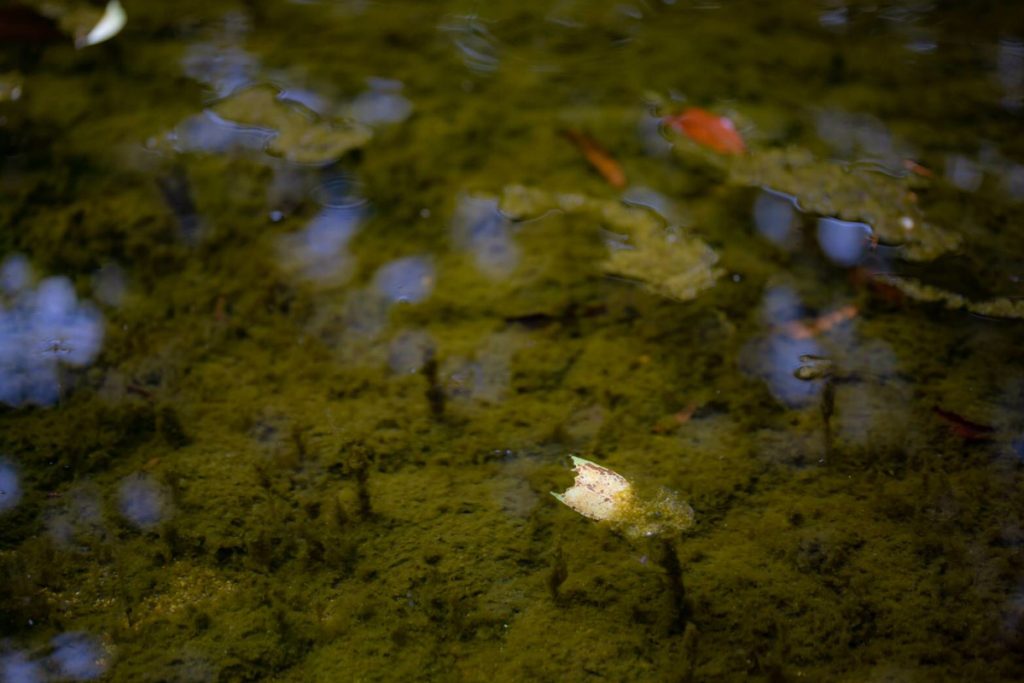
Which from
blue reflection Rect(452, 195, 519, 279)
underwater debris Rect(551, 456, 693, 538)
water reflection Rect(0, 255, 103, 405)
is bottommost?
underwater debris Rect(551, 456, 693, 538)

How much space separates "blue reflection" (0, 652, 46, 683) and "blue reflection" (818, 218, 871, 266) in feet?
6.04

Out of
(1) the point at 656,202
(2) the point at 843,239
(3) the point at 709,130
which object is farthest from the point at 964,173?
(1) the point at 656,202

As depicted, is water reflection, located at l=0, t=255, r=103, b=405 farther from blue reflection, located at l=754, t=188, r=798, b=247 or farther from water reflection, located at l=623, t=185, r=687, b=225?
blue reflection, located at l=754, t=188, r=798, b=247

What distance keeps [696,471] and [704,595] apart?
261 millimetres

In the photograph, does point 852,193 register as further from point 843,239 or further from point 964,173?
point 964,173

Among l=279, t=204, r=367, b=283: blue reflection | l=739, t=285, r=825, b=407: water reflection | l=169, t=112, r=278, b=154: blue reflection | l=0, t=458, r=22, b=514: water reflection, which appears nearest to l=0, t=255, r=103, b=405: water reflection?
l=0, t=458, r=22, b=514: water reflection

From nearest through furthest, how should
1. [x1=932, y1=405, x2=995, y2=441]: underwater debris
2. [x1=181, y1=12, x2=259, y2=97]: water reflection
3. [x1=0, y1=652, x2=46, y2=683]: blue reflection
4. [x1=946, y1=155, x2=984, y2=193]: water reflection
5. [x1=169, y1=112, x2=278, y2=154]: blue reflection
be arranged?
[x1=0, y1=652, x2=46, y2=683]: blue reflection → [x1=932, y1=405, x2=995, y2=441]: underwater debris → [x1=946, y1=155, x2=984, y2=193]: water reflection → [x1=169, y1=112, x2=278, y2=154]: blue reflection → [x1=181, y1=12, x2=259, y2=97]: water reflection

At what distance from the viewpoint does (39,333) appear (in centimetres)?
180

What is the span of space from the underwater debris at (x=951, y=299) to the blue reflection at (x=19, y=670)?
1.87m

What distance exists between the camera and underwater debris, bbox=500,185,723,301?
6.45 feet

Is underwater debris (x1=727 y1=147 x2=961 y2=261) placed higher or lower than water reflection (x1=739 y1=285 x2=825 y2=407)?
higher

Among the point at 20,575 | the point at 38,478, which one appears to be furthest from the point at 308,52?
A: the point at 20,575

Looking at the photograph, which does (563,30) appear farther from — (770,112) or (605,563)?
(605,563)

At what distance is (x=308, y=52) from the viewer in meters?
2.70
